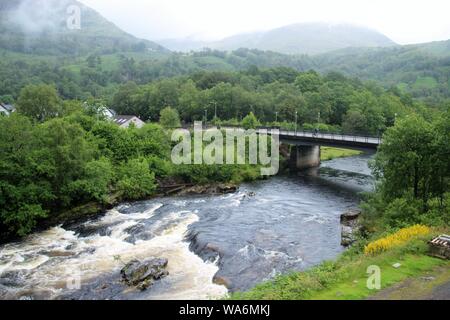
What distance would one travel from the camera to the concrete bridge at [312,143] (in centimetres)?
7619

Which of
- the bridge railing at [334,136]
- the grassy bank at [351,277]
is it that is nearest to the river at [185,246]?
the grassy bank at [351,277]

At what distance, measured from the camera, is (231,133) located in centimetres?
8488

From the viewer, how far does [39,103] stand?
93.7 m

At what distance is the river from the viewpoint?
32.2 m

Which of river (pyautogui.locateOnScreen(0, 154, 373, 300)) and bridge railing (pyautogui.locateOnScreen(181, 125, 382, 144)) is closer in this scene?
river (pyautogui.locateOnScreen(0, 154, 373, 300))

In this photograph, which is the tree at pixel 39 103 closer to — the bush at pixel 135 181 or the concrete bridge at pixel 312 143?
the bush at pixel 135 181

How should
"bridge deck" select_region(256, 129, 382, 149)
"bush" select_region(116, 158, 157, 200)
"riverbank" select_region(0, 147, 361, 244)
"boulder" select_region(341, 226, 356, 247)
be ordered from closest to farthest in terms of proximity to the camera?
"boulder" select_region(341, 226, 356, 247) < "riverbank" select_region(0, 147, 361, 244) < "bush" select_region(116, 158, 157, 200) < "bridge deck" select_region(256, 129, 382, 149)

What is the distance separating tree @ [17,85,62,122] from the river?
47.5 metres

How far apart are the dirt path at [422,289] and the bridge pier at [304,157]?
6338cm

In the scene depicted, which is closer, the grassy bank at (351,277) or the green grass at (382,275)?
the green grass at (382,275)

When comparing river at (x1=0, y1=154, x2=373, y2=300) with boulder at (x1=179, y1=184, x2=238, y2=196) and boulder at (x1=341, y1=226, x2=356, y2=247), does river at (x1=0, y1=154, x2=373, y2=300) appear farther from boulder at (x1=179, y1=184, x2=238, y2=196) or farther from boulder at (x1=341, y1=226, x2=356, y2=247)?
boulder at (x1=179, y1=184, x2=238, y2=196)

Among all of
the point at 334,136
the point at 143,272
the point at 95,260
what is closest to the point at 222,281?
the point at 143,272

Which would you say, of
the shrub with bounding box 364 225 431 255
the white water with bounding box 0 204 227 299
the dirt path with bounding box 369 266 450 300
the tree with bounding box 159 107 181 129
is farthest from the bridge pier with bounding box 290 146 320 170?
the dirt path with bounding box 369 266 450 300

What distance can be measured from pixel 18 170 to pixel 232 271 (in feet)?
91.1
